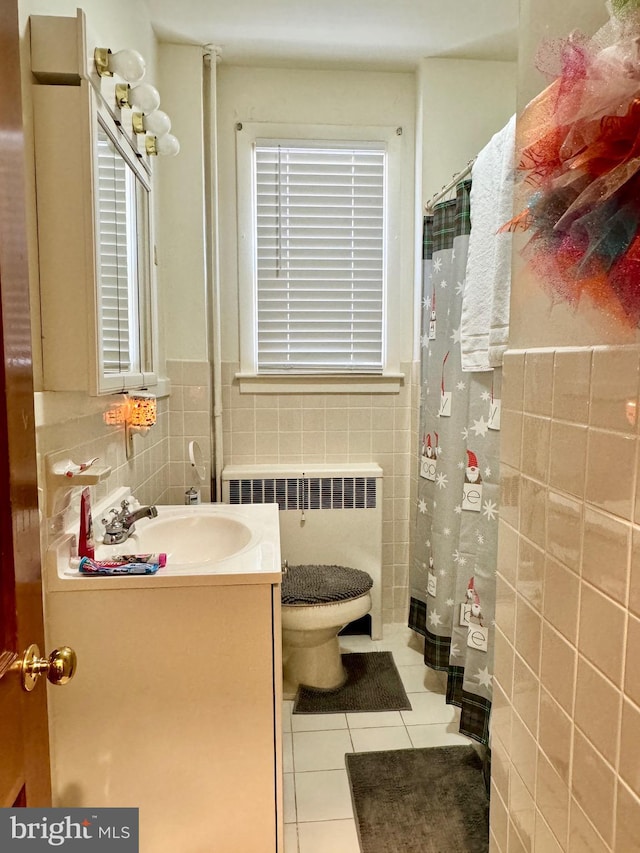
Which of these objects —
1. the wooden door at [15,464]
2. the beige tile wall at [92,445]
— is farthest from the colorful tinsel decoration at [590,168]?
the beige tile wall at [92,445]

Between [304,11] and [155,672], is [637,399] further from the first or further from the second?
[304,11]

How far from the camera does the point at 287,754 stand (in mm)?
1863

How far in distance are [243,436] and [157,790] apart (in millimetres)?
1517

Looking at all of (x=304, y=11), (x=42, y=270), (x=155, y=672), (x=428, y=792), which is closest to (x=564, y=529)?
(x=155, y=672)

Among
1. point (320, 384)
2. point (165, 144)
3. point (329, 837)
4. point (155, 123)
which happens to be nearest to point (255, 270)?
point (320, 384)

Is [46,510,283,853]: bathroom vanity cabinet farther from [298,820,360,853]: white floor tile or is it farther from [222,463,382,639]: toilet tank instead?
[222,463,382,639]: toilet tank

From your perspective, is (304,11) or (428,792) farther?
(304,11)

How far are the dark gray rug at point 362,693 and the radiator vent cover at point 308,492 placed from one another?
687mm

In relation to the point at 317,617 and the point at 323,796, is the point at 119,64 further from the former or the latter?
the point at 323,796

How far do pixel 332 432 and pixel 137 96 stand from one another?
5.20ft

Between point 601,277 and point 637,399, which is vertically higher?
point 601,277

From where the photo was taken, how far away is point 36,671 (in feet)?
2.42

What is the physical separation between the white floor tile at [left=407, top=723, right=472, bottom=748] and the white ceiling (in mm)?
2651

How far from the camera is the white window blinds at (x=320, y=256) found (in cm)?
252
